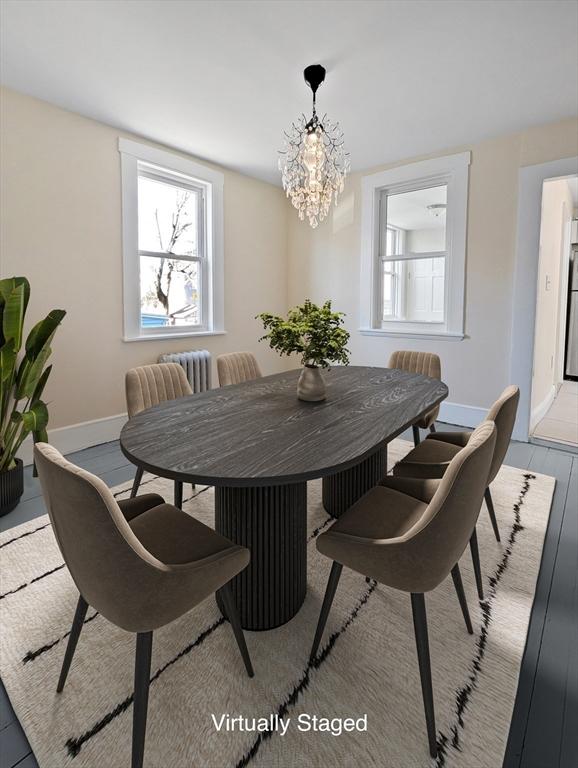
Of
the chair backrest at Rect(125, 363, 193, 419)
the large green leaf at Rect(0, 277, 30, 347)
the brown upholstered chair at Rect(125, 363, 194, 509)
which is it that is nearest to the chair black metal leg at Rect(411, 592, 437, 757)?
the brown upholstered chair at Rect(125, 363, 194, 509)

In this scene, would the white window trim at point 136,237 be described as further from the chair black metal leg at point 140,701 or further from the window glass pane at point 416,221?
the chair black metal leg at point 140,701

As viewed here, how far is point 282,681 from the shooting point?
1406 millimetres

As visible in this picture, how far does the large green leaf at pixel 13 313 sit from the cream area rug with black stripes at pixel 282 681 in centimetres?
125

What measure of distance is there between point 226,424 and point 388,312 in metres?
3.57

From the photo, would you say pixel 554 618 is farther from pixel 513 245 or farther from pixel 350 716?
pixel 513 245

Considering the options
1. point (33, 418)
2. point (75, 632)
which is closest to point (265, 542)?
point (75, 632)

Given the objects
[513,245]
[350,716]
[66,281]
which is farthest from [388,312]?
[350,716]

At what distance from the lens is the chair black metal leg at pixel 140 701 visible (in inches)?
42.8

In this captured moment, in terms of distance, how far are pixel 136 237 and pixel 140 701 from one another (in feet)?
11.7

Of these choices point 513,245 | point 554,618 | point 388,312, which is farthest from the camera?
point 388,312

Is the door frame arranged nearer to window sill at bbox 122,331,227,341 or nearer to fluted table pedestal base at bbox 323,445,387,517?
fluted table pedestal base at bbox 323,445,387,517

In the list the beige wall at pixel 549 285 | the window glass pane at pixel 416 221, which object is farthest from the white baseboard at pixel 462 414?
the window glass pane at pixel 416 221

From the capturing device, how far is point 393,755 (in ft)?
3.86

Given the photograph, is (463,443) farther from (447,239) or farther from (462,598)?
(447,239)
